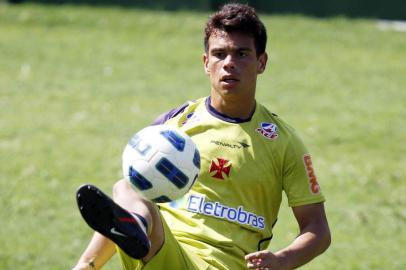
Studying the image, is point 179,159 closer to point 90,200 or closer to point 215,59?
point 90,200

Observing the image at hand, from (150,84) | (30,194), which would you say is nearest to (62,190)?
(30,194)

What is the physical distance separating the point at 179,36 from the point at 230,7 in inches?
541

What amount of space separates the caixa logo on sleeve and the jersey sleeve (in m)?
0.11

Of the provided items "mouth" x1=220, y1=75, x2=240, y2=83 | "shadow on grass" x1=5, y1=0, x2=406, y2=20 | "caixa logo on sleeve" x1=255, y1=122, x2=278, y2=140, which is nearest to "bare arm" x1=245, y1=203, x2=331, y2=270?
"caixa logo on sleeve" x1=255, y1=122, x2=278, y2=140

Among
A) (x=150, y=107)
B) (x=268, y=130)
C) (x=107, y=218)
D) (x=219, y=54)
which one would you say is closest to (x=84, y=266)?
(x=107, y=218)

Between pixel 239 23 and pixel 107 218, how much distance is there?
1678 millimetres

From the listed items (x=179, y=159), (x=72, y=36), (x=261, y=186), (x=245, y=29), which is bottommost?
(x=72, y=36)

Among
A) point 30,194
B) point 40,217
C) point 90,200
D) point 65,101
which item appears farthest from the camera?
point 65,101

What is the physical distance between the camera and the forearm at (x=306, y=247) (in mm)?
6227

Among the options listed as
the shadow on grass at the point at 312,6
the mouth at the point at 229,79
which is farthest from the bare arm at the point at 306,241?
the shadow on grass at the point at 312,6

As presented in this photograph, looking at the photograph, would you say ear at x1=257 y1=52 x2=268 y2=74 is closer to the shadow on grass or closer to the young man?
the young man

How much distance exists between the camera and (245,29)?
6.53m

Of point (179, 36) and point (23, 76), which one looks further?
point (179, 36)

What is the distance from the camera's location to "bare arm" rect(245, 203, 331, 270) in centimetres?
612
